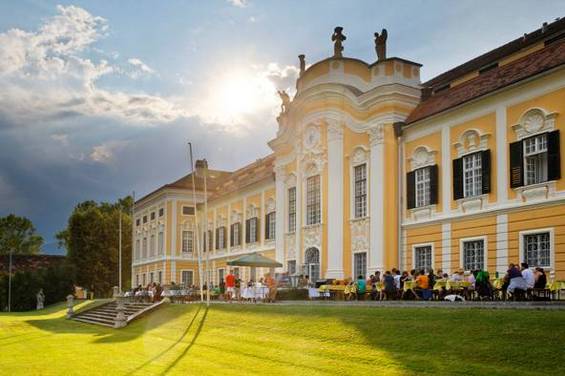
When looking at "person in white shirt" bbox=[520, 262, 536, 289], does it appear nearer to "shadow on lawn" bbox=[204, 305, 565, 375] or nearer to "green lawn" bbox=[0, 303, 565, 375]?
"green lawn" bbox=[0, 303, 565, 375]

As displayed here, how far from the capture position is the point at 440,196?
29.5m

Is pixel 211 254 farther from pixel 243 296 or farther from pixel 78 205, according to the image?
pixel 78 205

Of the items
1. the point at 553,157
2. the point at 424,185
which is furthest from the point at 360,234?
the point at 553,157

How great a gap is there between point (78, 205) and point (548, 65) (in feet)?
259

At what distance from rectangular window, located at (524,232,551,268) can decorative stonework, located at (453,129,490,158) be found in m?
4.04

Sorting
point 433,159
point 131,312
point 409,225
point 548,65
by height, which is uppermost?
point 548,65

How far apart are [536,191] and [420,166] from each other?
672 cm

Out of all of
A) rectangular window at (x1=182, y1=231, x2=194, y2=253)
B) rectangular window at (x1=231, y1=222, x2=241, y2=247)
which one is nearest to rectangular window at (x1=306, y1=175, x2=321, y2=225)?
rectangular window at (x1=231, y1=222, x2=241, y2=247)

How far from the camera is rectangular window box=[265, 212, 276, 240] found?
148 feet

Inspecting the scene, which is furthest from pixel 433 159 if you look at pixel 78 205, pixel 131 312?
pixel 78 205

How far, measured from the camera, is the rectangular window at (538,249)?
24.6 m

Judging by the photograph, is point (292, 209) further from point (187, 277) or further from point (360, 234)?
point (187, 277)

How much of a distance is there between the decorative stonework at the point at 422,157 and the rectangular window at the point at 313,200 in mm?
6815

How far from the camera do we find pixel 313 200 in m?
37.4
